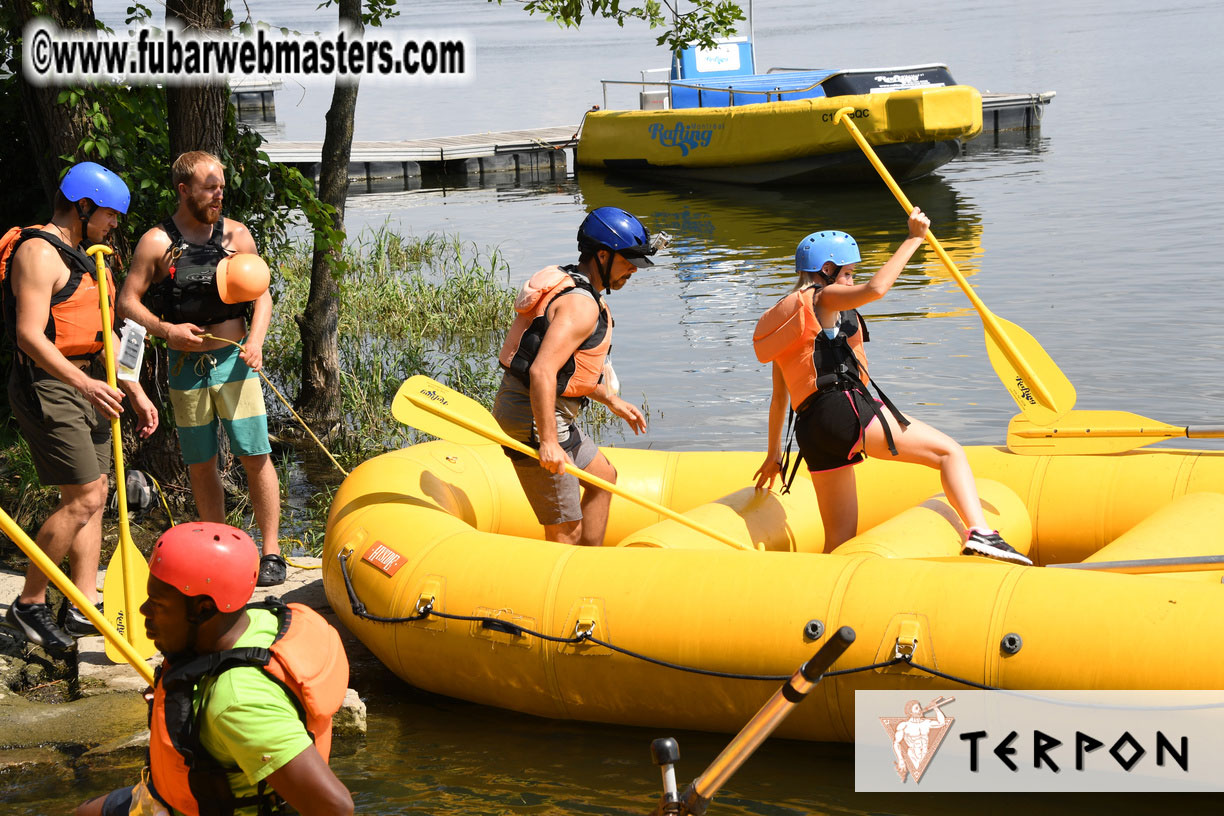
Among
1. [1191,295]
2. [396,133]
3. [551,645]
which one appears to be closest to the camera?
[551,645]

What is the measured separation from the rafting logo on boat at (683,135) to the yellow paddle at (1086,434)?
1515cm

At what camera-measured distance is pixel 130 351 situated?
15.3 ft

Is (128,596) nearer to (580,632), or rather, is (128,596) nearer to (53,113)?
(580,632)

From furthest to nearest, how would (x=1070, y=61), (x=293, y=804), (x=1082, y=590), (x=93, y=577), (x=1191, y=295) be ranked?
(x=1070, y=61), (x=1191, y=295), (x=93, y=577), (x=1082, y=590), (x=293, y=804)

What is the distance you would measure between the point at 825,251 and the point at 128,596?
2.62 metres

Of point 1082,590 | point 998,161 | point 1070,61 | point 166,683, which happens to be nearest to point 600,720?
point 1082,590

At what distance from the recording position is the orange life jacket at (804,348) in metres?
4.73

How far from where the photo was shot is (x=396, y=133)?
2862 centimetres

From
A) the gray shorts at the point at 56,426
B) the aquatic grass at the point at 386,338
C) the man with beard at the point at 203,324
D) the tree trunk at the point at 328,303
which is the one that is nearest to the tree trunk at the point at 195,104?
the man with beard at the point at 203,324

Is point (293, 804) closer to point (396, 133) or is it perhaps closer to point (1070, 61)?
point (396, 133)

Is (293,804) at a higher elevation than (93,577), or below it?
higher

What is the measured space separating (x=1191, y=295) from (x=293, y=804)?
419 inches

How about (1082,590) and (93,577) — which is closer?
(1082,590)

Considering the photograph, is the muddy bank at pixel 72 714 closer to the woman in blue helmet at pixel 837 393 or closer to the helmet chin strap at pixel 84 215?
the helmet chin strap at pixel 84 215
